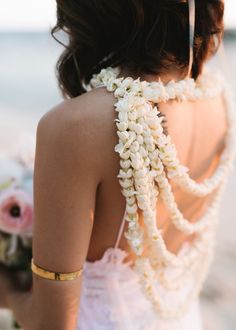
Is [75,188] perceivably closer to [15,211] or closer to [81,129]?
[81,129]

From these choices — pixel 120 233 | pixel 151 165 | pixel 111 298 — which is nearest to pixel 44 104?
pixel 111 298

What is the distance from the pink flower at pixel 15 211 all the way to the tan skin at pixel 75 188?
235mm

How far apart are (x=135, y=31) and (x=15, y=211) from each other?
0.70 meters

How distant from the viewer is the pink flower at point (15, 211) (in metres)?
1.61

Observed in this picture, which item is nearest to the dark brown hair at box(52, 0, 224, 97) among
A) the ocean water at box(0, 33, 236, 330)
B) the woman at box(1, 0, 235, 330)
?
the woman at box(1, 0, 235, 330)

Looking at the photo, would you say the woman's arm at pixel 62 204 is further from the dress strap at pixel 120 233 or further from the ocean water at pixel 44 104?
the ocean water at pixel 44 104

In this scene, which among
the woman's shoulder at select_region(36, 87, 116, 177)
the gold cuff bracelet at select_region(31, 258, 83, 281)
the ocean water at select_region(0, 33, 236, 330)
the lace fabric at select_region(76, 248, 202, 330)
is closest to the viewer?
the woman's shoulder at select_region(36, 87, 116, 177)

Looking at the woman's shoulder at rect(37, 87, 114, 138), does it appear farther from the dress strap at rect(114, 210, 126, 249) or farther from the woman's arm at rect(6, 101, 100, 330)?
the dress strap at rect(114, 210, 126, 249)

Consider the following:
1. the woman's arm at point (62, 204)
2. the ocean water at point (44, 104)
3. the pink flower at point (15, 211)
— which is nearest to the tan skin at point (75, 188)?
the woman's arm at point (62, 204)

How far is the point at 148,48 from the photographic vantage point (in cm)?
128

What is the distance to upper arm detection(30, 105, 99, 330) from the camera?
3.78 feet

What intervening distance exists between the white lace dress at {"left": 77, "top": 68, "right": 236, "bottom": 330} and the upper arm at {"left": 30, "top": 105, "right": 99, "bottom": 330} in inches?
3.6

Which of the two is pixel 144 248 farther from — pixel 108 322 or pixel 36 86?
pixel 36 86

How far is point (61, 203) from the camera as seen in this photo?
1.20 meters
